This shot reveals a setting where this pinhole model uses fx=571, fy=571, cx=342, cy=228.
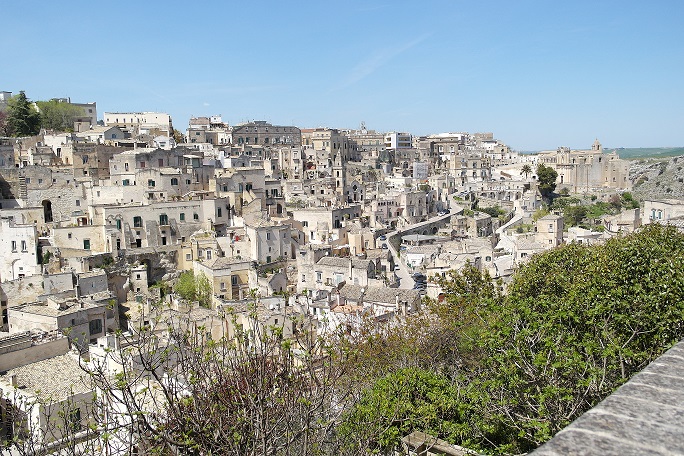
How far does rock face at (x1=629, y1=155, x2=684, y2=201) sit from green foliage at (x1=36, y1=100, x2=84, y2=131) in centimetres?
6706

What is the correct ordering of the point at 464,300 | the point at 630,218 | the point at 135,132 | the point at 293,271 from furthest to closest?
1. the point at 135,132
2. the point at 630,218
3. the point at 293,271
4. the point at 464,300

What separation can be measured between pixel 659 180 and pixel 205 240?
64153 millimetres

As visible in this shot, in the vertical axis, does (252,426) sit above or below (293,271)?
above

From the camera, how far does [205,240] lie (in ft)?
124

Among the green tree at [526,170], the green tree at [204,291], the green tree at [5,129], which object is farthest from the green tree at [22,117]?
the green tree at [526,170]

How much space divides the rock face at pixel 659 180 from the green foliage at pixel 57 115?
67057 millimetres

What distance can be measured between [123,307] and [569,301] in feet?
90.9

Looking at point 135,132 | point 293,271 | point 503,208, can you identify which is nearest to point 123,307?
point 293,271

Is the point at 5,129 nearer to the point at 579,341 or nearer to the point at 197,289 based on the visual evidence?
the point at 197,289

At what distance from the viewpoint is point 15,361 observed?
22.3m

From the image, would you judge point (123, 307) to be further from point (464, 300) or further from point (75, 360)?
point (464, 300)

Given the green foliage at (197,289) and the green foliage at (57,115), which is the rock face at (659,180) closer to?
the green foliage at (197,289)

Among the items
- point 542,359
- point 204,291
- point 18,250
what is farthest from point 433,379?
point 18,250

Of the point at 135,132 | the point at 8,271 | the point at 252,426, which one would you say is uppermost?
the point at 135,132
